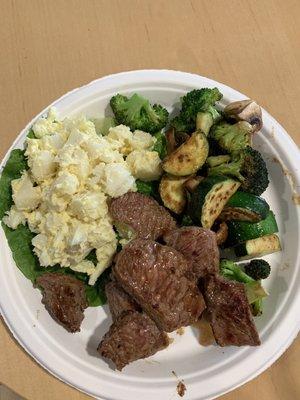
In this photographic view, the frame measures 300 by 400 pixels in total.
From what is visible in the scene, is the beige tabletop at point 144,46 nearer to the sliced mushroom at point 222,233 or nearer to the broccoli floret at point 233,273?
the sliced mushroom at point 222,233

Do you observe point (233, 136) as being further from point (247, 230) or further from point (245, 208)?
point (247, 230)

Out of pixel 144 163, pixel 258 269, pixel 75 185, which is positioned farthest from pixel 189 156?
pixel 258 269

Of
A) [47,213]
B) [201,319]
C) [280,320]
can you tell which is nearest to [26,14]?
[47,213]

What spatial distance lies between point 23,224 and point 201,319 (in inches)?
39.7

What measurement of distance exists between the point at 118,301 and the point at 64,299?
25cm

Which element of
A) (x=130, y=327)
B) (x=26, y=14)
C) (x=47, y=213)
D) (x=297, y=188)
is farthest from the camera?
(x=26, y=14)

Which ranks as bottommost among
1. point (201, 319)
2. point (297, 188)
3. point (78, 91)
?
point (201, 319)

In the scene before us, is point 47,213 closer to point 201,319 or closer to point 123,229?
point 123,229

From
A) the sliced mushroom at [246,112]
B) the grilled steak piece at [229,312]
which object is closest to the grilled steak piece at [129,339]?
the grilled steak piece at [229,312]

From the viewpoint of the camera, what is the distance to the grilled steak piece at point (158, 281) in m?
1.94

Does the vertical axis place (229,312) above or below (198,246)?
below

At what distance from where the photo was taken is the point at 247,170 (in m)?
2.11

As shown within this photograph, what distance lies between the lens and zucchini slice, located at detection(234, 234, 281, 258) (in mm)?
2131

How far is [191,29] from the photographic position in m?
2.66
